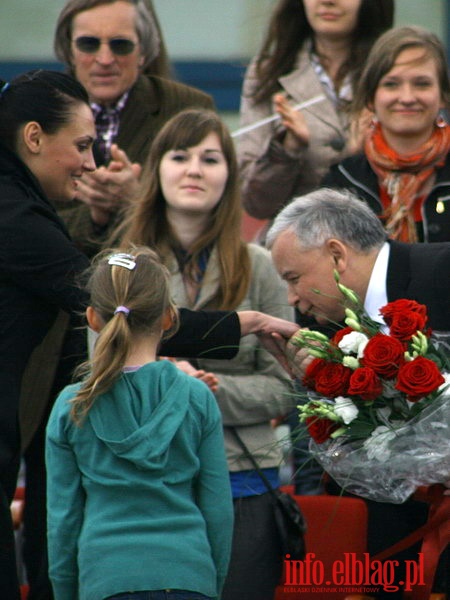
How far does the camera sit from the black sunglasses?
19.4ft

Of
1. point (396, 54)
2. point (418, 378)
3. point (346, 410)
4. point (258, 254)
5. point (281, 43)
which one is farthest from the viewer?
point (281, 43)

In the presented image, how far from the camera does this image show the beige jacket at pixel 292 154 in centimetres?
588

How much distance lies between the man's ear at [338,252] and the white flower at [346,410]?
66 cm

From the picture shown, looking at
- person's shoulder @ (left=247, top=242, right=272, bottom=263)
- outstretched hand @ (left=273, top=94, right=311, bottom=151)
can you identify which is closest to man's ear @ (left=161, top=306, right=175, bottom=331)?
person's shoulder @ (left=247, top=242, right=272, bottom=263)

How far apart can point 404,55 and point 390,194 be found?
1.83ft

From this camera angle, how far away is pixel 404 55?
18.1 ft

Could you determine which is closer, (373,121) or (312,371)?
(312,371)

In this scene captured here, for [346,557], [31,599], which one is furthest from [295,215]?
[31,599]

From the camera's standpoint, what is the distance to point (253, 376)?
522 cm

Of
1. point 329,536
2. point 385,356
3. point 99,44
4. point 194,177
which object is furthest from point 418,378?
point 99,44

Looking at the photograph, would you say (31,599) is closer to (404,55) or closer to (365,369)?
(365,369)

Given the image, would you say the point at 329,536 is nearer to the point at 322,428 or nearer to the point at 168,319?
the point at 322,428

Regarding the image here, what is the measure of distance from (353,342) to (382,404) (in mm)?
196

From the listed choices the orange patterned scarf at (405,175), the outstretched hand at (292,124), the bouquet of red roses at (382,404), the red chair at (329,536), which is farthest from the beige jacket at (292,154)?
the bouquet of red roses at (382,404)
